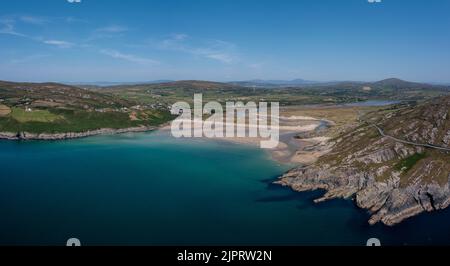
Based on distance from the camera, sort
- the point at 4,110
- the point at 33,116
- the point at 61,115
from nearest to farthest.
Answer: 1. the point at 33,116
2. the point at 4,110
3. the point at 61,115

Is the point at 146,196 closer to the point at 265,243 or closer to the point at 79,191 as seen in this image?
the point at 79,191

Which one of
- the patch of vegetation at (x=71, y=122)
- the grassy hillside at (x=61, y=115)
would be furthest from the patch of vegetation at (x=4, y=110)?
the patch of vegetation at (x=71, y=122)

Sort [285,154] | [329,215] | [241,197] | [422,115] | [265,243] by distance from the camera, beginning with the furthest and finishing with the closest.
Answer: [285,154] < [422,115] < [241,197] < [329,215] < [265,243]

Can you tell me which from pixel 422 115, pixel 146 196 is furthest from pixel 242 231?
pixel 422 115

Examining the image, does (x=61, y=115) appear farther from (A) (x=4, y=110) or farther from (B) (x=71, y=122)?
(A) (x=4, y=110)

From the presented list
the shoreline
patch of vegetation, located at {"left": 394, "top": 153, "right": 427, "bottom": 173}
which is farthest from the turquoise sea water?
the shoreline

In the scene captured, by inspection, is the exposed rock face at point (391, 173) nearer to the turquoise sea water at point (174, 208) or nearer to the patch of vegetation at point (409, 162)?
the patch of vegetation at point (409, 162)

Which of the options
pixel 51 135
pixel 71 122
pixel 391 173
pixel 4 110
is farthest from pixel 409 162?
pixel 4 110
